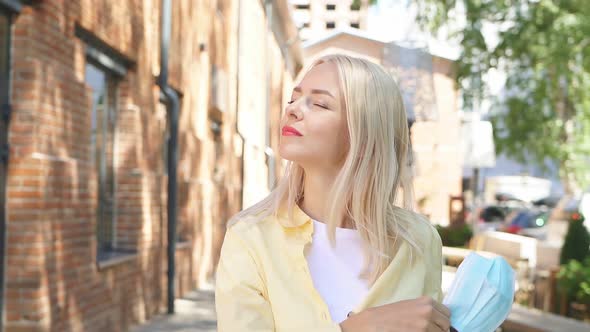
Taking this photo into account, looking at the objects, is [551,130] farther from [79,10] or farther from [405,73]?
[79,10]

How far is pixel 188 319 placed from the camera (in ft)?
30.1

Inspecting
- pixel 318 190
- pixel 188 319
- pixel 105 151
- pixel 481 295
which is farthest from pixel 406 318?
pixel 188 319

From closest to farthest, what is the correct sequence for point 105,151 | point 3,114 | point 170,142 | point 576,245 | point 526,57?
point 3,114, point 105,151, point 576,245, point 170,142, point 526,57

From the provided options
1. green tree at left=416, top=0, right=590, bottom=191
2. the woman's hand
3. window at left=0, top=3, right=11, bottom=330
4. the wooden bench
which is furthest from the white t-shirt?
green tree at left=416, top=0, right=590, bottom=191

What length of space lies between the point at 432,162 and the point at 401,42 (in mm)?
32753

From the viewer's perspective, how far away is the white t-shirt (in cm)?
185

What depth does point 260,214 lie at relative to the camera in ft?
6.27

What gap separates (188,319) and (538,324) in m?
3.79

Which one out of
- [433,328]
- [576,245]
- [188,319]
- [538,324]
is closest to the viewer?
[433,328]

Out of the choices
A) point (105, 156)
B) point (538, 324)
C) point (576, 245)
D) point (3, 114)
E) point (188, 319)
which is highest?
point (3, 114)

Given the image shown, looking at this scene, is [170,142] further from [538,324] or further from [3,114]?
[538,324]

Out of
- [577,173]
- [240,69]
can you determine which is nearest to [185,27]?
[240,69]

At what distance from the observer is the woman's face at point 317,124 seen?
189 centimetres

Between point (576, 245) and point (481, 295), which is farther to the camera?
point (576, 245)
